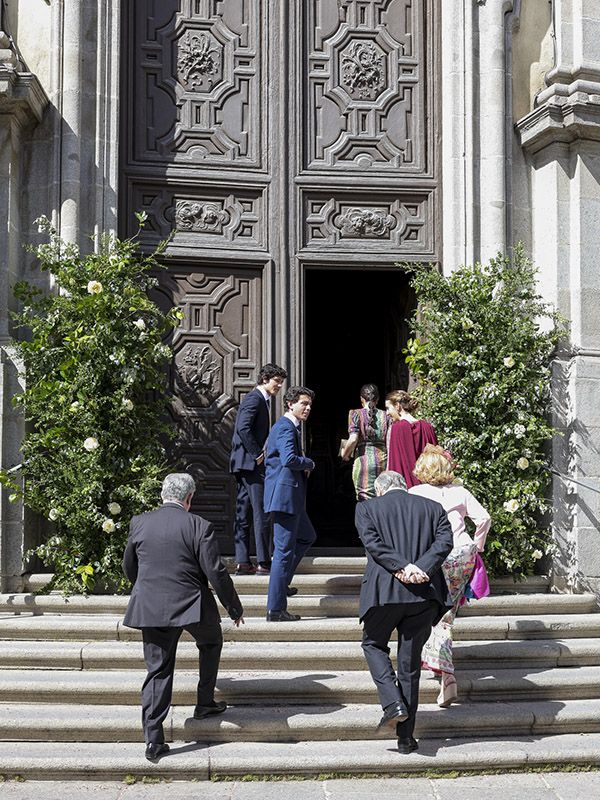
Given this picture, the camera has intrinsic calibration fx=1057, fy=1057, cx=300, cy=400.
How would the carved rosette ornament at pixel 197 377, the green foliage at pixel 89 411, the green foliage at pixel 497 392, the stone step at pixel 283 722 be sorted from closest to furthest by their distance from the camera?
the stone step at pixel 283 722 → the green foliage at pixel 89 411 → the green foliage at pixel 497 392 → the carved rosette ornament at pixel 197 377

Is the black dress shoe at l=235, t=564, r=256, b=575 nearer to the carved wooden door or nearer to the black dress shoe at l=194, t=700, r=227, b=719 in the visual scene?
the carved wooden door

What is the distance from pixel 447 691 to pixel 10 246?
5045mm

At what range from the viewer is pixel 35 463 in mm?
8344

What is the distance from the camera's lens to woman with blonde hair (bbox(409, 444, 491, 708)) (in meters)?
6.93

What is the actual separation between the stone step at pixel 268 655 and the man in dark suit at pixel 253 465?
1190mm

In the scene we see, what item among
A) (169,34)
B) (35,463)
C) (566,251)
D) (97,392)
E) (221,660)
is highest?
(169,34)

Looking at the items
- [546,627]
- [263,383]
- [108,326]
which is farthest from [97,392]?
[546,627]

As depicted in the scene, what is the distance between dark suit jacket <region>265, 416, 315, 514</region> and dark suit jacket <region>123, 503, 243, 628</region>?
1484 mm

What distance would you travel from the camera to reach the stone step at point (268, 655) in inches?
288

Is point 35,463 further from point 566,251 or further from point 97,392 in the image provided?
point 566,251

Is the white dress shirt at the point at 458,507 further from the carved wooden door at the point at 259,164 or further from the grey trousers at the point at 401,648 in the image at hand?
the carved wooden door at the point at 259,164

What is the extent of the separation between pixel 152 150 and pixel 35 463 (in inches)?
128

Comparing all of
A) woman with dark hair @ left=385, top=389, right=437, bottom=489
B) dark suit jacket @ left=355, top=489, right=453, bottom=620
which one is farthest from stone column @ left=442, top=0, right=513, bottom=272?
dark suit jacket @ left=355, top=489, right=453, bottom=620

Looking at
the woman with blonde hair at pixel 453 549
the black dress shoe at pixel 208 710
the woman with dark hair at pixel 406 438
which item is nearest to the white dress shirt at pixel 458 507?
the woman with blonde hair at pixel 453 549
